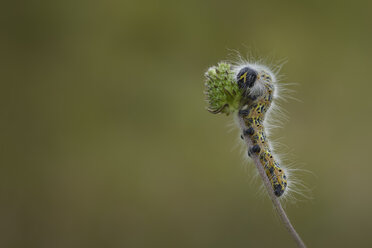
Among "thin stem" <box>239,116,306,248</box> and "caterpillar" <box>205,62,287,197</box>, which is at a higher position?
"caterpillar" <box>205,62,287,197</box>

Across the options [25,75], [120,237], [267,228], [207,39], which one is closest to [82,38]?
[25,75]

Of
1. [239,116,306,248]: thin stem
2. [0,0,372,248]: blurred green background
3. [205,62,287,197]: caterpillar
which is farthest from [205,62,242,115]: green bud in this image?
[0,0,372,248]: blurred green background

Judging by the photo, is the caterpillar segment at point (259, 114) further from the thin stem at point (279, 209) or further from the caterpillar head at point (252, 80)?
the thin stem at point (279, 209)

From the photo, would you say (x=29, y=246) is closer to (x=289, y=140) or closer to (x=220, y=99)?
(x=289, y=140)

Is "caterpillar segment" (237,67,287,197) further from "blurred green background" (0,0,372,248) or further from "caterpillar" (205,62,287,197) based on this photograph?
"blurred green background" (0,0,372,248)

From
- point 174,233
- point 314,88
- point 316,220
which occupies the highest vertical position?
point 314,88

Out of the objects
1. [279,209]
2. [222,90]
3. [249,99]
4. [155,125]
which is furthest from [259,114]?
[155,125]

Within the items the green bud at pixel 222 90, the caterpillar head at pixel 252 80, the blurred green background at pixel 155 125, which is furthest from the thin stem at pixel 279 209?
the blurred green background at pixel 155 125
